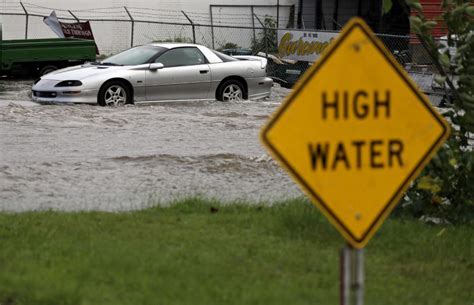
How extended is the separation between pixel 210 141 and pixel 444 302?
869cm

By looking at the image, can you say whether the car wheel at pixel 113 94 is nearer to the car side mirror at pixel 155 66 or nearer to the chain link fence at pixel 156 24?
the car side mirror at pixel 155 66

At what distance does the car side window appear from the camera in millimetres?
19031

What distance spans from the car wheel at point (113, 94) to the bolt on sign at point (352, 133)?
45.3ft

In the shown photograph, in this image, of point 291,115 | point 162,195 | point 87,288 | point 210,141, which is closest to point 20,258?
point 87,288

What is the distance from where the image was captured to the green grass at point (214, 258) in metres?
5.71

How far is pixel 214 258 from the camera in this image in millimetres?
6625

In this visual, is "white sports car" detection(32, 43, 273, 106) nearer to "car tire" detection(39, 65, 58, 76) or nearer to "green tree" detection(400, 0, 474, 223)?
"car tire" detection(39, 65, 58, 76)

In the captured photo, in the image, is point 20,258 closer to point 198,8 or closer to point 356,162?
point 356,162

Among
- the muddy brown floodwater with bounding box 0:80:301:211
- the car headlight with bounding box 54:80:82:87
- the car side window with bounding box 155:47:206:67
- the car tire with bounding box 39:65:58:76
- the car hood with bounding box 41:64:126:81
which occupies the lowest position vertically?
the muddy brown floodwater with bounding box 0:80:301:211

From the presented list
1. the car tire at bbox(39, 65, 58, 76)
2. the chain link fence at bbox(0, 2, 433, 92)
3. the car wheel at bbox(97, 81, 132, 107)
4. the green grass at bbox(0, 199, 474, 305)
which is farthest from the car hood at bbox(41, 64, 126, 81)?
the chain link fence at bbox(0, 2, 433, 92)

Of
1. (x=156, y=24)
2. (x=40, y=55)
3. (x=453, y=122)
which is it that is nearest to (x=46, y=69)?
(x=40, y=55)

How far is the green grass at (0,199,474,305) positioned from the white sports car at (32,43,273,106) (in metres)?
9.63

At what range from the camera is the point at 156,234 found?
7.49 m

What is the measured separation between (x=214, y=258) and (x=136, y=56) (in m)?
13.0
